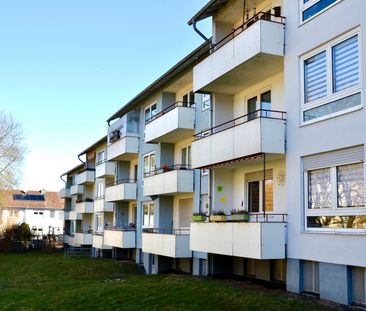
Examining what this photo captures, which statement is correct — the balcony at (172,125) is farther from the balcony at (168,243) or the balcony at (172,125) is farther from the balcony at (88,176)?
the balcony at (88,176)

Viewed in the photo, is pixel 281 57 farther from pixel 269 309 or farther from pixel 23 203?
pixel 23 203

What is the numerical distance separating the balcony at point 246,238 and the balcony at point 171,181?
15.9ft

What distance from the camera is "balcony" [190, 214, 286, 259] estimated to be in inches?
559

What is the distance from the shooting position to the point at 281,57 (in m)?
15.2

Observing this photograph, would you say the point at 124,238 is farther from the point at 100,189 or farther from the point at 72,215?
the point at 72,215

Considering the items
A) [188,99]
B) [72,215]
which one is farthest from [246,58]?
[72,215]

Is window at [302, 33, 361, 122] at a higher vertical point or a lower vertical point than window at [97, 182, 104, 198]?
higher

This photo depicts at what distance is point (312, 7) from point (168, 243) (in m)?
12.7

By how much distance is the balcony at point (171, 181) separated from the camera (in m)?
23.0

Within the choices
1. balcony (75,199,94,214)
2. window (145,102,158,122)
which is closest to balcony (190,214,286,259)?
window (145,102,158,122)

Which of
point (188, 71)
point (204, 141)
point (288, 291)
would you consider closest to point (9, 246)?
point (188, 71)

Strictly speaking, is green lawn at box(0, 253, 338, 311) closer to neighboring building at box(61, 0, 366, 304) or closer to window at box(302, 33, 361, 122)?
neighboring building at box(61, 0, 366, 304)

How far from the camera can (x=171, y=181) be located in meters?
23.5

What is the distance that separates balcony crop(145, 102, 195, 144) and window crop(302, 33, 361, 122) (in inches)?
378
